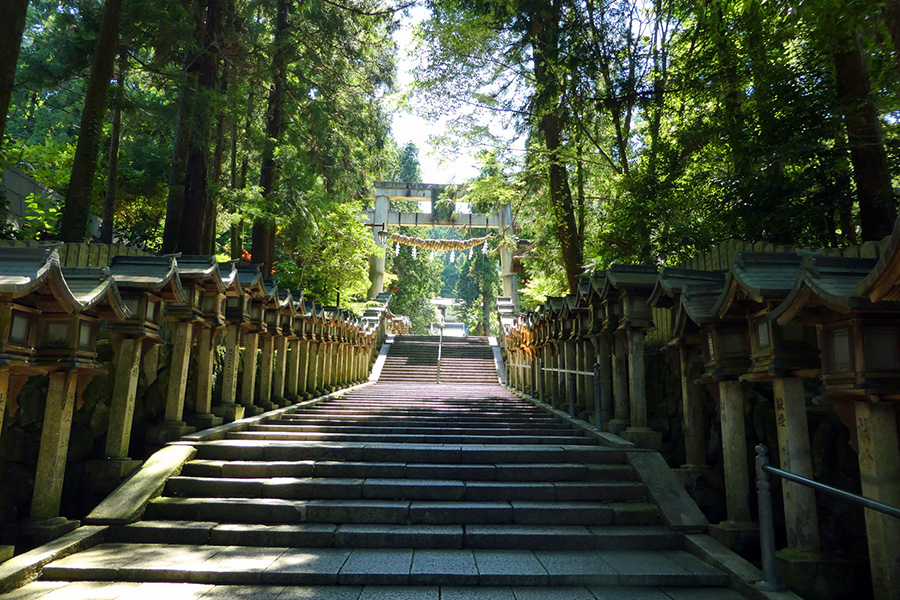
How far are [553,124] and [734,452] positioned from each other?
9510 millimetres

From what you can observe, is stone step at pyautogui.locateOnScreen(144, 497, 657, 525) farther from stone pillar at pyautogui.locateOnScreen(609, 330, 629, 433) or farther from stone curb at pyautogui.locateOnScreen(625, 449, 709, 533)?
stone pillar at pyautogui.locateOnScreen(609, 330, 629, 433)

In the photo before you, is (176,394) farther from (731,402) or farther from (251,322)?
(731,402)

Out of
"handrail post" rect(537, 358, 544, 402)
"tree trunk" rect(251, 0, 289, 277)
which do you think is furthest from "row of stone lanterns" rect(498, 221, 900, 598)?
"tree trunk" rect(251, 0, 289, 277)

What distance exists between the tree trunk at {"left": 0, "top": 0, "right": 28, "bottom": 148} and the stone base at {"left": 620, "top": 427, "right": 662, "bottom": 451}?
308 inches

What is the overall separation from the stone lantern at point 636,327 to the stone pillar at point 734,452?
4.84 ft

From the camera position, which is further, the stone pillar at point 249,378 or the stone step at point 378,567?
the stone pillar at point 249,378

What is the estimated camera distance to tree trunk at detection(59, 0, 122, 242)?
7.14 m

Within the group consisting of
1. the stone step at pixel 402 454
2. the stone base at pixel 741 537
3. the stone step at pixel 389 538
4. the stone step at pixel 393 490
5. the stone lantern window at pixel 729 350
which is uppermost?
the stone lantern window at pixel 729 350

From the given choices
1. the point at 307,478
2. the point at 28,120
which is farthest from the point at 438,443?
the point at 28,120

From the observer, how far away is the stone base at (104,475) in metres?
4.99

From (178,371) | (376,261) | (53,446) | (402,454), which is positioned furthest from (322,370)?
(376,261)

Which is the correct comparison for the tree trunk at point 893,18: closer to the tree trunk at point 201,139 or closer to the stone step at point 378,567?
the stone step at point 378,567

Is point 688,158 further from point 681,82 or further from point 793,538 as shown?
point 793,538

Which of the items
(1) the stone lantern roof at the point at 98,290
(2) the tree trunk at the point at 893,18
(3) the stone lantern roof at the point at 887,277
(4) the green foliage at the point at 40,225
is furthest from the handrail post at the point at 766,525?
(4) the green foliage at the point at 40,225
